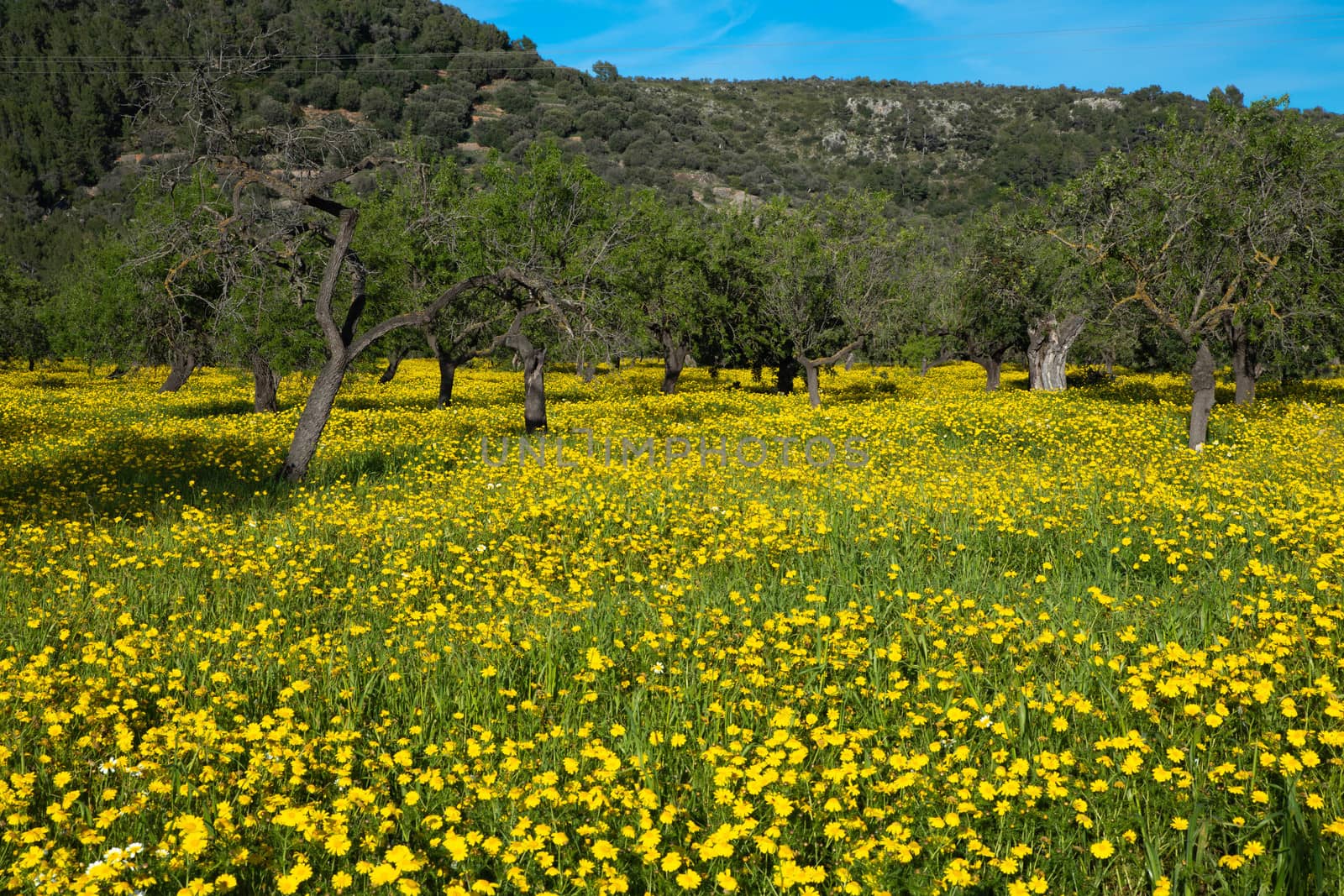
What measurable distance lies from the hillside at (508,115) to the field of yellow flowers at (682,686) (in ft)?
313

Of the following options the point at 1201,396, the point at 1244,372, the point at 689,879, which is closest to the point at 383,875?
the point at 689,879

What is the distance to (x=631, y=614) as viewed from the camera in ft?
23.9

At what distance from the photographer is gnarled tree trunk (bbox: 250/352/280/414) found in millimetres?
26812

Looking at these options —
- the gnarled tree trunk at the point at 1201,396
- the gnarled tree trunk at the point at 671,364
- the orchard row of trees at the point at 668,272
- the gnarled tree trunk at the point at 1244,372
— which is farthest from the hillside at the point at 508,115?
the gnarled tree trunk at the point at 1201,396

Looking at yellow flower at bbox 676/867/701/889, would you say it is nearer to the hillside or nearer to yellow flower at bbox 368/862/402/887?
yellow flower at bbox 368/862/402/887

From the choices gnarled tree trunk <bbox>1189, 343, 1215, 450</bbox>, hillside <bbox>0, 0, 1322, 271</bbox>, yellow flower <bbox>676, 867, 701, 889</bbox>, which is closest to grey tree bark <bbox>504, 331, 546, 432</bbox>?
A: gnarled tree trunk <bbox>1189, 343, 1215, 450</bbox>

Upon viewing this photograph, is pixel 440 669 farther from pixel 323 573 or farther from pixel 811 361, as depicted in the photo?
pixel 811 361

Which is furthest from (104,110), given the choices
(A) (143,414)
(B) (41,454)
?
(B) (41,454)

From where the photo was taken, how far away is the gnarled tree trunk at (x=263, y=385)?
88.0 ft

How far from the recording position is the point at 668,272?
3356 centimetres

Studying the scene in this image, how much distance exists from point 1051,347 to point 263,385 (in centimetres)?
3503

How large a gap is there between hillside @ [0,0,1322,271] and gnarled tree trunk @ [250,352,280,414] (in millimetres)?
79597

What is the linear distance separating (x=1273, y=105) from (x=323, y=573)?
77.0ft

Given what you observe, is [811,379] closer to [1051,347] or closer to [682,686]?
[1051,347]
